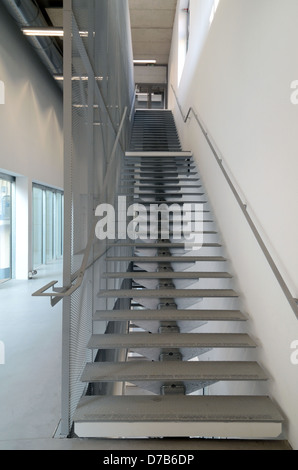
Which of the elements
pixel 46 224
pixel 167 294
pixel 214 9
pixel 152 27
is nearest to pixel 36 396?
pixel 167 294

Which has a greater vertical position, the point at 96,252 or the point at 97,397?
the point at 96,252

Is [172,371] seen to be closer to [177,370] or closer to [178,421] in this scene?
[177,370]

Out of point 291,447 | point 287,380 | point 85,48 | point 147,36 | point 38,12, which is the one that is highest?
point 147,36

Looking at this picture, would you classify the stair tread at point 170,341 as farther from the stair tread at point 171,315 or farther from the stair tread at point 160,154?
the stair tread at point 160,154

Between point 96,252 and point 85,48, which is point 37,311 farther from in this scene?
point 85,48

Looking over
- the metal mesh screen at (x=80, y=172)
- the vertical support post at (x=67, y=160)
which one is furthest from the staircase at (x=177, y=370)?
the vertical support post at (x=67, y=160)

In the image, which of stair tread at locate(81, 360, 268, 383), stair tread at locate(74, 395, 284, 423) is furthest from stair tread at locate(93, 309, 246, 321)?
stair tread at locate(74, 395, 284, 423)

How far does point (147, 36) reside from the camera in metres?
12.5

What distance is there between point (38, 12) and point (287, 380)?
20.2 feet

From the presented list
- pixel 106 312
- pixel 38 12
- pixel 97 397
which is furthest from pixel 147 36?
pixel 97 397

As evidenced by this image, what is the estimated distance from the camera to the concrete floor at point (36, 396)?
183 cm

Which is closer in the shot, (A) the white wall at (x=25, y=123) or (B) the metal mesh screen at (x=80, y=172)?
(B) the metal mesh screen at (x=80, y=172)

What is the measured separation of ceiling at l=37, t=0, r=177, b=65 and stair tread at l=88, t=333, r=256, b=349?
36.5ft

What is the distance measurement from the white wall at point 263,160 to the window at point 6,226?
15.3 feet
